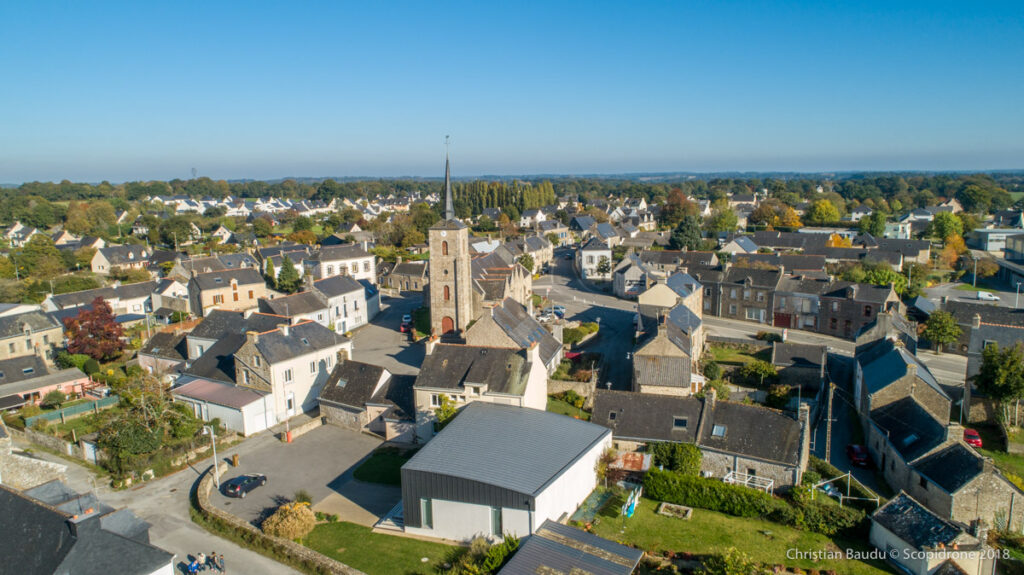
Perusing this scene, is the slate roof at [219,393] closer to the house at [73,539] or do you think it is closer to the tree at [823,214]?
the house at [73,539]

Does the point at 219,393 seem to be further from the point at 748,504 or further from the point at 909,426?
the point at 909,426

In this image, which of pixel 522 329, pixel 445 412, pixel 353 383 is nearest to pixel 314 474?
pixel 445 412

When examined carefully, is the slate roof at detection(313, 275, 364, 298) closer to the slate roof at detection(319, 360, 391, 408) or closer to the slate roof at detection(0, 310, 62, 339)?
the slate roof at detection(319, 360, 391, 408)

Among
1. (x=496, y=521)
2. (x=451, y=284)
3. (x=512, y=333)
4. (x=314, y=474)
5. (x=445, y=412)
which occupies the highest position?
(x=451, y=284)

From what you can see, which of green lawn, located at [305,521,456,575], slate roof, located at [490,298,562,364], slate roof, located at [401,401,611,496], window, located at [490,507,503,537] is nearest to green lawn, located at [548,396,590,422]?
slate roof, located at [490,298,562,364]

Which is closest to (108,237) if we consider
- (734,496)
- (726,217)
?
(726,217)
